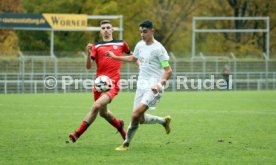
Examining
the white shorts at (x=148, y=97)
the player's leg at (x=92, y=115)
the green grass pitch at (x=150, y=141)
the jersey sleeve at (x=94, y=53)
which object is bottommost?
the green grass pitch at (x=150, y=141)

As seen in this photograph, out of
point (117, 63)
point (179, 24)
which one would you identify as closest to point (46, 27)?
point (179, 24)

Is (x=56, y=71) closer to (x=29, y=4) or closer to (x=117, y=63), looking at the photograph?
(x=29, y=4)

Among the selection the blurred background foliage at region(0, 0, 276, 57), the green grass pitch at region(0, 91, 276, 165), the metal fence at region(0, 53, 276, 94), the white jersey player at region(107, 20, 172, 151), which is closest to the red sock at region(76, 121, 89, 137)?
the green grass pitch at region(0, 91, 276, 165)

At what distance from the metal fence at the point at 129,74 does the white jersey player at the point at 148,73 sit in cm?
2883

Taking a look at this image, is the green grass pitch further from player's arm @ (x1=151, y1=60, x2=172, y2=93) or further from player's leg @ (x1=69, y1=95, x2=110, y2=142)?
player's arm @ (x1=151, y1=60, x2=172, y2=93)

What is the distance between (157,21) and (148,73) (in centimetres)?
4474

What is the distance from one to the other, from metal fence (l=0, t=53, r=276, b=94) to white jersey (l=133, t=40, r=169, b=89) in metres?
28.8

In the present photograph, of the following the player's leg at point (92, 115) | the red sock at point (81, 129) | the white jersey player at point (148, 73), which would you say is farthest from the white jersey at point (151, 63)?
the red sock at point (81, 129)

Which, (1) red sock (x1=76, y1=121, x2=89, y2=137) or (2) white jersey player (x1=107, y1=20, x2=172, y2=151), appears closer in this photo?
(2) white jersey player (x1=107, y1=20, x2=172, y2=151)

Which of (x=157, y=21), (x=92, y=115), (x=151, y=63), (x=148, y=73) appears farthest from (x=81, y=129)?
(x=157, y=21)

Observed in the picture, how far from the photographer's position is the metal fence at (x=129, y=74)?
4138cm

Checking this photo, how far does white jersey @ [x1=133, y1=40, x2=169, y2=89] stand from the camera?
39.3 ft

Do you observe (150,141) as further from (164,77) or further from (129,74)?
(129,74)

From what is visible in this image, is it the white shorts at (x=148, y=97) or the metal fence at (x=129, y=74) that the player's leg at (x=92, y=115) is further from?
the metal fence at (x=129, y=74)
